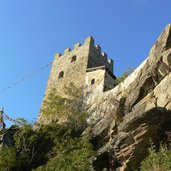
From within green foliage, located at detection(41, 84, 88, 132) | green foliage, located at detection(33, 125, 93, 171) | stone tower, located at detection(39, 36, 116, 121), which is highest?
stone tower, located at detection(39, 36, 116, 121)

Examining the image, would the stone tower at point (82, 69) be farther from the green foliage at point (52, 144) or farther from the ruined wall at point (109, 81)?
the green foliage at point (52, 144)

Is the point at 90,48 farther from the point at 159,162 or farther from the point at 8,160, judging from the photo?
the point at 159,162

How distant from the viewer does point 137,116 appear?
14664mm

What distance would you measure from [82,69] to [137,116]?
16577 mm

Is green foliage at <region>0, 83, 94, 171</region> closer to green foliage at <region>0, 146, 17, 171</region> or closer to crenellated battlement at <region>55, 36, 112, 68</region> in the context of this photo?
green foliage at <region>0, 146, 17, 171</region>

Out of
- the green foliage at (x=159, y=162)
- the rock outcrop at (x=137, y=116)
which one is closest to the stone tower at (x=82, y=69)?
the rock outcrop at (x=137, y=116)

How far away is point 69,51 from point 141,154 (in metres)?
22.0

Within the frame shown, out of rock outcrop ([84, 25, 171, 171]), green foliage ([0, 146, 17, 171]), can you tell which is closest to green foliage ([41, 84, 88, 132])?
rock outcrop ([84, 25, 171, 171])

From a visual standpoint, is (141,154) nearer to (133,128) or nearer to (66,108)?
(133,128)

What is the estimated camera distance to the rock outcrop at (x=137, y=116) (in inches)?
554

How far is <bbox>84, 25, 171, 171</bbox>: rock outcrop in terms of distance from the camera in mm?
14078

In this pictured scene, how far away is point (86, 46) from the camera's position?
108ft

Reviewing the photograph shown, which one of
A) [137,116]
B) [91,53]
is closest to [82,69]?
[91,53]

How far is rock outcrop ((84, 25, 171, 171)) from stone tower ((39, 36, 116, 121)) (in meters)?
3.73
